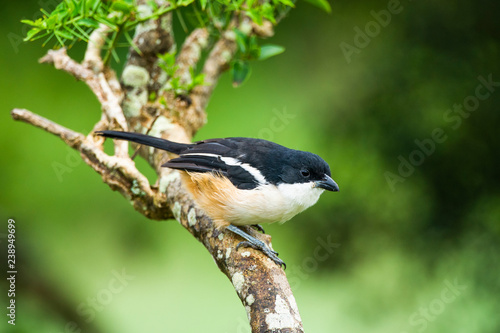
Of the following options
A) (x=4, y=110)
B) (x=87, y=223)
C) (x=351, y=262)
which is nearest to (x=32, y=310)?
(x=87, y=223)

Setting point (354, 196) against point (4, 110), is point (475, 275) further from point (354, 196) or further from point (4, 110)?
point (4, 110)

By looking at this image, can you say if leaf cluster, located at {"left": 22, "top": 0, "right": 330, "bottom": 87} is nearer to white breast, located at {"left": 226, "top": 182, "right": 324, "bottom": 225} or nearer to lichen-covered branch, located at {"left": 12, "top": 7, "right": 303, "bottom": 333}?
lichen-covered branch, located at {"left": 12, "top": 7, "right": 303, "bottom": 333}

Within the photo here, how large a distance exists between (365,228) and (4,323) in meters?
1.67

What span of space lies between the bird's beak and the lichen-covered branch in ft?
0.79

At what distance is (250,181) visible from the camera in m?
1.63

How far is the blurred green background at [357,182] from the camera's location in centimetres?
241

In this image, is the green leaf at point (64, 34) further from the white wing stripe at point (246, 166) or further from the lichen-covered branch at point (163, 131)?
the white wing stripe at point (246, 166)

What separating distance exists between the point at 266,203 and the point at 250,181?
0.11 m

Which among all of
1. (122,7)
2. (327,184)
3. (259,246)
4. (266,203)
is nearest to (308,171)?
(327,184)

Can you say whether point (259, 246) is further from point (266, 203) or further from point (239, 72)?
point (239, 72)

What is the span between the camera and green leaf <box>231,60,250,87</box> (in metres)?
2.07

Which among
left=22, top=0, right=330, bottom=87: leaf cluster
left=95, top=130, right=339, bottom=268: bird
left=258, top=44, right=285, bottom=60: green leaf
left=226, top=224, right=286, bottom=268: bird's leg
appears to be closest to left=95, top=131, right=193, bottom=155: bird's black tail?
left=95, top=130, right=339, bottom=268: bird

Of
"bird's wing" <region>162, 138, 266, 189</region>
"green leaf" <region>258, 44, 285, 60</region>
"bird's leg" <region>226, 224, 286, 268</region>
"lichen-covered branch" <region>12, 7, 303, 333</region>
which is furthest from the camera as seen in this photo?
"green leaf" <region>258, 44, 285, 60</region>

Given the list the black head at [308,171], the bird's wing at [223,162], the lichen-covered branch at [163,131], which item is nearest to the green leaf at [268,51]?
the lichen-covered branch at [163,131]
